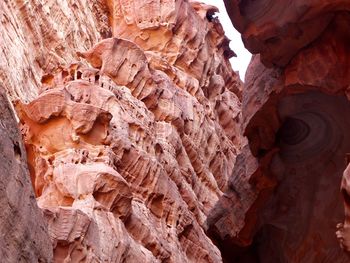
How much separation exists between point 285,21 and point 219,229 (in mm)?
3743

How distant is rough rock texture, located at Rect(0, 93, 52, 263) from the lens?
6.86m

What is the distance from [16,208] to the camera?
714cm

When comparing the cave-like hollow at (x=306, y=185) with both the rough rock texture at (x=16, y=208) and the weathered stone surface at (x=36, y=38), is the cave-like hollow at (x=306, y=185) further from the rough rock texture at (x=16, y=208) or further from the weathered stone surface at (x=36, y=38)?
the weathered stone surface at (x=36, y=38)

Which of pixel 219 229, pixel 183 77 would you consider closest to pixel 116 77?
pixel 183 77

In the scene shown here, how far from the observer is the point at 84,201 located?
15375 millimetres

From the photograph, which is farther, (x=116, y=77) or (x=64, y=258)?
(x=116, y=77)

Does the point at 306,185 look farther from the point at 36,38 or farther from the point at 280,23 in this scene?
the point at 36,38

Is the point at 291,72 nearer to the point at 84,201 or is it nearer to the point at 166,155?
the point at 84,201

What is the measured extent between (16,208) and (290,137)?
462 cm

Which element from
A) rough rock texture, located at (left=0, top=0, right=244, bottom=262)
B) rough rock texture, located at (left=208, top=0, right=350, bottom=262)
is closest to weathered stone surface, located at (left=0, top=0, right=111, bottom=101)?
rough rock texture, located at (left=0, top=0, right=244, bottom=262)

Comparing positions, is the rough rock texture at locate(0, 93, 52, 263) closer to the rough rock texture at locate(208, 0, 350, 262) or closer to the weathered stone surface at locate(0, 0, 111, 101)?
the rough rock texture at locate(208, 0, 350, 262)

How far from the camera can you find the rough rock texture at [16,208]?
686 centimetres

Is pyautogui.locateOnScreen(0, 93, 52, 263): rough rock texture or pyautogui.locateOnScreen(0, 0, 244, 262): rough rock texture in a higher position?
pyautogui.locateOnScreen(0, 93, 52, 263): rough rock texture

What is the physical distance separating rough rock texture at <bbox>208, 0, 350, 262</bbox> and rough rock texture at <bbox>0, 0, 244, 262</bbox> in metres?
1.48
